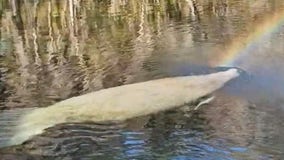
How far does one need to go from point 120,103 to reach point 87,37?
611 centimetres

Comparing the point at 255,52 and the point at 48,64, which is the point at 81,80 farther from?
the point at 255,52

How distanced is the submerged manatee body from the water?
0.57 ft

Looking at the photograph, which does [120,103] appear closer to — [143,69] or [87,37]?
[143,69]

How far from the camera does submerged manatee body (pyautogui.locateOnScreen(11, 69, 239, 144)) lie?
22.8ft

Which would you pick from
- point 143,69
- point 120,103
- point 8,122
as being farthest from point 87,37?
point 8,122

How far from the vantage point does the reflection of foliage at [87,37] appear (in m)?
9.26

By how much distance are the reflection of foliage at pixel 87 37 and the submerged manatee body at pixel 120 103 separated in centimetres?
68

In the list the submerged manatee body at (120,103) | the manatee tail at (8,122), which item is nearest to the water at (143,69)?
the manatee tail at (8,122)

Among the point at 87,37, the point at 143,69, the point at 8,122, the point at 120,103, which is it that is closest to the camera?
the point at 8,122

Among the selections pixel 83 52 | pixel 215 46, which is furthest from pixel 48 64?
pixel 215 46

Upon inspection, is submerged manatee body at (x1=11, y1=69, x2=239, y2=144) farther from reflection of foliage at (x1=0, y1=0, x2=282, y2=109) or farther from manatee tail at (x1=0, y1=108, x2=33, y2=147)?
reflection of foliage at (x1=0, y1=0, x2=282, y2=109)

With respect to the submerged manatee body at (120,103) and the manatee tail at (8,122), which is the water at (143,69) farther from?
the submerged manatee body at (120,103)

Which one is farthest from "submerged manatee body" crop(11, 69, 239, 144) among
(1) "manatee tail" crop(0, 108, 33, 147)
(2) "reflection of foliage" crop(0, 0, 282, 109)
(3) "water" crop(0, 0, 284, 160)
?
(2) "reflection of foliage" crop(0, 0, 282, 109)

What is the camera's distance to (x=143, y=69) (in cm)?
970
